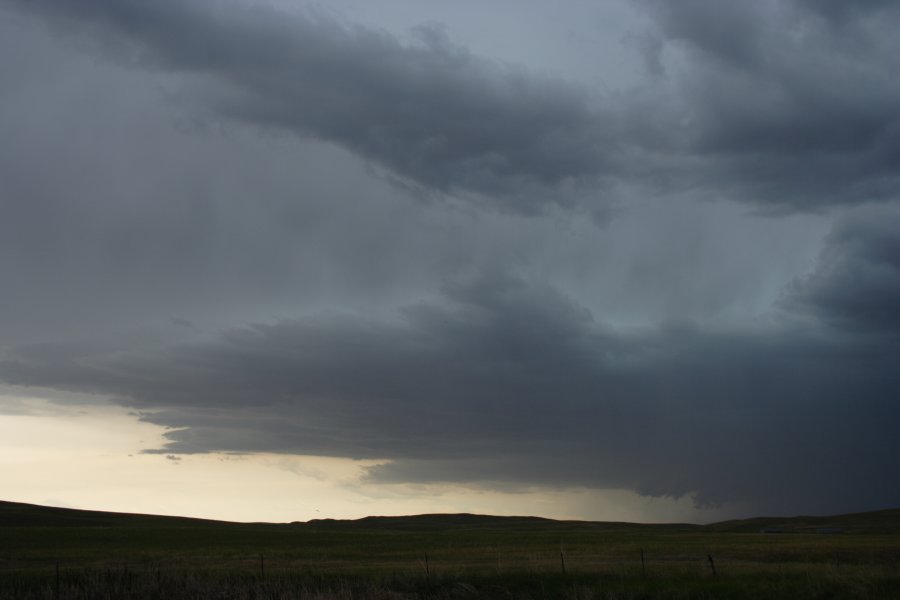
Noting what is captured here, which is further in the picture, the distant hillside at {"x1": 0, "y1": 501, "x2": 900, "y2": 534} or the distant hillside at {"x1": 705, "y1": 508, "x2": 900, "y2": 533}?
the distant hillside at {"x1": 705, "y1": 508, "x2": 900, "y2": 533}

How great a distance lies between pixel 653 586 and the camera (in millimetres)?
29969

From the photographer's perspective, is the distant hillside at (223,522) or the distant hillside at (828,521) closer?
the distant hillside at (223,522)

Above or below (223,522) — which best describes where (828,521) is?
below

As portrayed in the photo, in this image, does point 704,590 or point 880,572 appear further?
point 880,572

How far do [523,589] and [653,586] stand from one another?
497 centimetres

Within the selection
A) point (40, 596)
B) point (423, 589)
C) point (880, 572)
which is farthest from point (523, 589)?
point (40, 596)

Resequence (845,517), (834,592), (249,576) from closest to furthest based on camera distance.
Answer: (834,592) < (249,576) < (845,517)

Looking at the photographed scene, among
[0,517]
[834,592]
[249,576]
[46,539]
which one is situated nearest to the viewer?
[834,592]

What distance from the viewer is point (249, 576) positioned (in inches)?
1379

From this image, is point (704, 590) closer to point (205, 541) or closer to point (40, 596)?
point (40, 596)

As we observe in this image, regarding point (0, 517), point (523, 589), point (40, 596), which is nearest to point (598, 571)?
point (523, 589)

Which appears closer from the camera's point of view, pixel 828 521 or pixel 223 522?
pixel 223 522

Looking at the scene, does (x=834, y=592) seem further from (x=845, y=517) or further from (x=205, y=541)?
(x=845, y=517)

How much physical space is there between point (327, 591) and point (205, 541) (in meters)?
58.6
